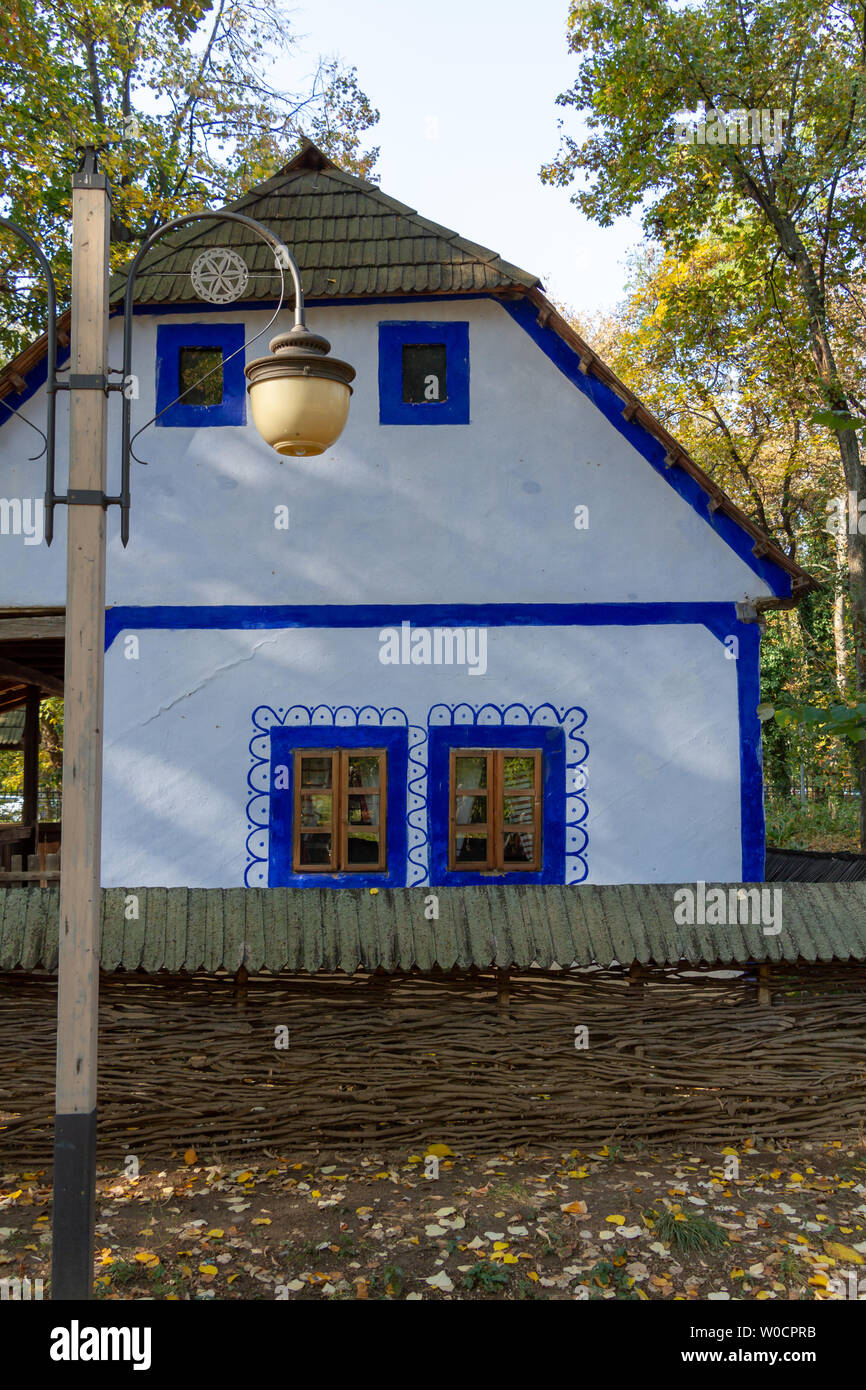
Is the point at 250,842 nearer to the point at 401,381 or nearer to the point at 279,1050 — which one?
→ the point at 279,1050

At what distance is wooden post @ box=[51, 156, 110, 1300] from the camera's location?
3633mm

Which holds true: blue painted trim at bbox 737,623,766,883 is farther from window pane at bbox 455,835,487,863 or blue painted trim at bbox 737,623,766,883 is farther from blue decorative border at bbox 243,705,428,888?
blue decorative border at bbox 243,705,428,888

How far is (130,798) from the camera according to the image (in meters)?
8.27

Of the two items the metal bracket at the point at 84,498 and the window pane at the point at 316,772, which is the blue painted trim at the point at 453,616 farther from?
the metal bracket at the point at 84,498

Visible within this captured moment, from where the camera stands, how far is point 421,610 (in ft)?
27.3

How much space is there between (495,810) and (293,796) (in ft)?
5.33

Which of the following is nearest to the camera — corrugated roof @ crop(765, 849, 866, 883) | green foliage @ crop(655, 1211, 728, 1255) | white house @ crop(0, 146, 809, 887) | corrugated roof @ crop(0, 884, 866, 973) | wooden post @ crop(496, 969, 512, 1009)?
green foliage @ crop(655, 1211, 728, 1255)

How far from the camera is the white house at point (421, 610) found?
8203mm

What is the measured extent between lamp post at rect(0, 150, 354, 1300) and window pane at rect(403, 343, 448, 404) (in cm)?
454

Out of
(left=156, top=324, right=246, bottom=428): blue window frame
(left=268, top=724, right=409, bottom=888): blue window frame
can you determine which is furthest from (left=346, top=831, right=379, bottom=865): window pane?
(left=156, top=324, right=246, bottom=428): blue window frame

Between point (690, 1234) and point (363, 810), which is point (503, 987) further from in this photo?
point (363, 810)

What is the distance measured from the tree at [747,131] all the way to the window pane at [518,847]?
25.4 ft

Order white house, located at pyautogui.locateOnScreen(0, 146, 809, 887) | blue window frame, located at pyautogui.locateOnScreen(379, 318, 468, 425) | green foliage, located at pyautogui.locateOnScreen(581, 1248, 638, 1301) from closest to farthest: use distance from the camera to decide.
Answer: green foliage, located at pyautogui.locateOnScreen(581, 1248, 638, 1301)
white house, located at pyautogui.locateOnScreen(0, 146, 809, 887)
blue window frame, located at pyautogui.locateOnScreen(379, 318, 468, 425)

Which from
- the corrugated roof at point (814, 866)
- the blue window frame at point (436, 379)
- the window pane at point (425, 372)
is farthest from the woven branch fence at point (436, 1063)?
the window pane at point (425, 372)
